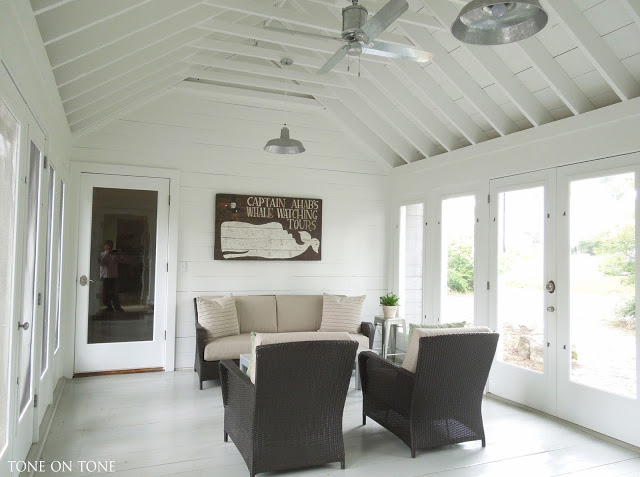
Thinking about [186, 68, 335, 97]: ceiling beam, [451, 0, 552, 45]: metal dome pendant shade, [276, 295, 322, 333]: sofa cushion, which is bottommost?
[276, 295, 322, 333]: sofa cushion

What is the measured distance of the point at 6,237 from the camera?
2.54 meters

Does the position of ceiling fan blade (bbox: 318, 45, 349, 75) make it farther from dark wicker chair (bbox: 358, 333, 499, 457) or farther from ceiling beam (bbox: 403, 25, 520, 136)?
dark wicker chair (bbox: 358, 333, 499, 457)

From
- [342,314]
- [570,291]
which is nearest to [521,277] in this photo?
[570,291]

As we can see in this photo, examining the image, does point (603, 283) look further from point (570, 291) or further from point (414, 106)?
point (414, 106)

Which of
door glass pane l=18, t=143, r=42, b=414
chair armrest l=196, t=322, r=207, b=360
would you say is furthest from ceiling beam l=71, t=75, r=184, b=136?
chair armrest l=196, t=322, r=207, b=360

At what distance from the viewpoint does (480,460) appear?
133 inches

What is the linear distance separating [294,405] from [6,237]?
1845 millimetres

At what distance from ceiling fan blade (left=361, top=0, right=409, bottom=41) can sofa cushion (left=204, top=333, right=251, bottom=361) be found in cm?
336

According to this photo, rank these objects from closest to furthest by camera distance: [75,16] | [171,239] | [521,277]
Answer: [75,16], [521,277], [171,239]

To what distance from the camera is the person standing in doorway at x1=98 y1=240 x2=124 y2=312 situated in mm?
5480

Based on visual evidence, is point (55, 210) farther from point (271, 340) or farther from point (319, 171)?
point (319, 171)

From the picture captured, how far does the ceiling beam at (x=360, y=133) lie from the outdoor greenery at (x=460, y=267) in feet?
5.39

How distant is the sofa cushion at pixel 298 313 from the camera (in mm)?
5906

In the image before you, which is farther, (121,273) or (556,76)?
→ (121,273)
